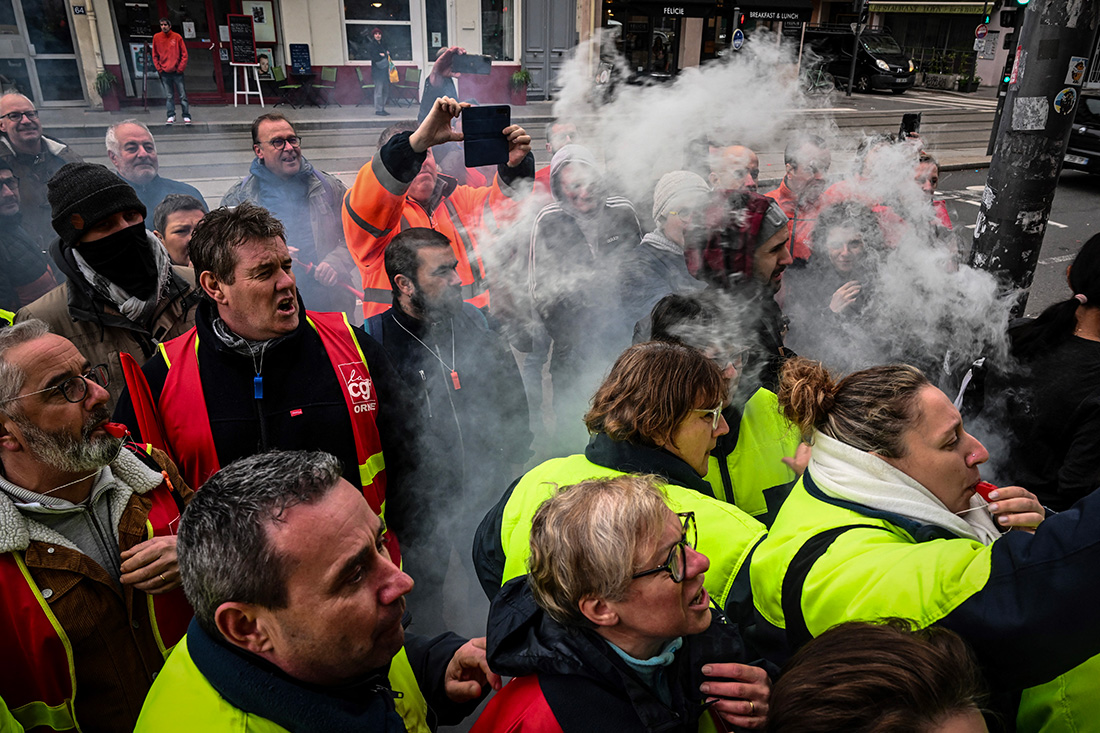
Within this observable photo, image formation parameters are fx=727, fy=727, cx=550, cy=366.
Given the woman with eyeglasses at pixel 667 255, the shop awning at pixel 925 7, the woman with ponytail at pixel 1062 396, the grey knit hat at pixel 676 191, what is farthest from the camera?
the shop awning at pixel 925 7

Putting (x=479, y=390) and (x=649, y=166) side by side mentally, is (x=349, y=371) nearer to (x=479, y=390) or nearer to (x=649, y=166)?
(x=479, y=390)

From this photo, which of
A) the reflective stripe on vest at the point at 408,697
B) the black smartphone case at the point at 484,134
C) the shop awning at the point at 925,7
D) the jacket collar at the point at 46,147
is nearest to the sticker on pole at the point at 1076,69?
Answer: the black smartphone case at the point at 484,134

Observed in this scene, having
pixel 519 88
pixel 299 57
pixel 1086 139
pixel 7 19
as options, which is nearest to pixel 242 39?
pixel 299 57

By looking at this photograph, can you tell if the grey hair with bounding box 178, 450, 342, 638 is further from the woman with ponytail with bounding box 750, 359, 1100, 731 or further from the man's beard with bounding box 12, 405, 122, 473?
the woman with ponytail with bounding box 750, 359, 1100, 731

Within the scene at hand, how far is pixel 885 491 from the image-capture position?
1577 mm

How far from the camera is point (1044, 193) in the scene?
11.4 feet

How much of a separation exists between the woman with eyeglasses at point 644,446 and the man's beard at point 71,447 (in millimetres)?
993

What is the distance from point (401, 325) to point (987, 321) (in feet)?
8.89

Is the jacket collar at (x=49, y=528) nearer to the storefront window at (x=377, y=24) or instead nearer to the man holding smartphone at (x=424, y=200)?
the man holding smartphone at (x=424, y=200)

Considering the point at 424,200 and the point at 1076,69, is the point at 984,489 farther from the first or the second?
the point at 424,200

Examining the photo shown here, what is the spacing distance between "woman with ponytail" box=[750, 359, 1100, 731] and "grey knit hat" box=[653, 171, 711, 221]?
164cm

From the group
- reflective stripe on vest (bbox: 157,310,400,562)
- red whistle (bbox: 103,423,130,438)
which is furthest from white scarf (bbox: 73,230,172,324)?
red whistle (bbox: 103,423,130,438)

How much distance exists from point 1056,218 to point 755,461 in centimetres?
1079

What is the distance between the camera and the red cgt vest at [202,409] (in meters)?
2.26
